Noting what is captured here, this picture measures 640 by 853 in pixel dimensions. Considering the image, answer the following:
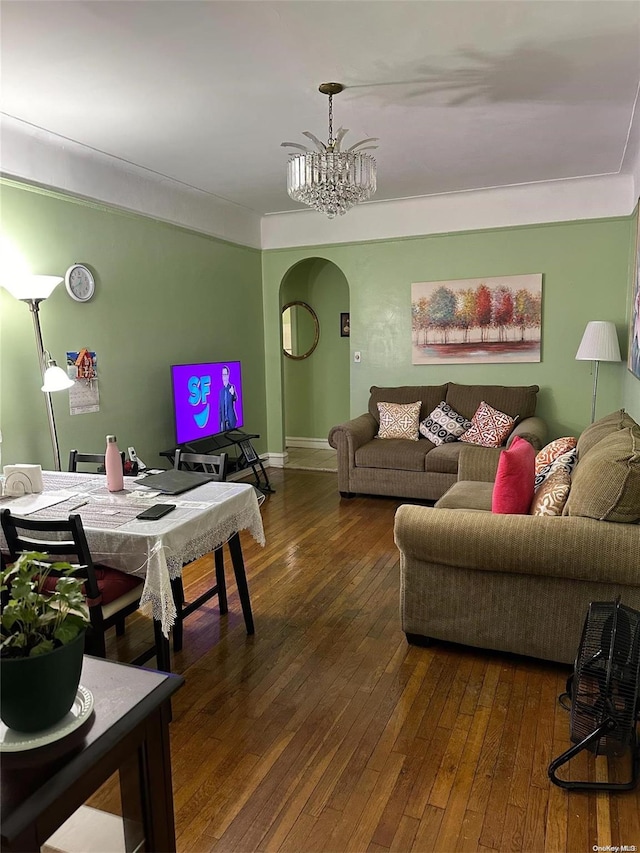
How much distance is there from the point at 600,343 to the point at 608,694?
3.62 meters

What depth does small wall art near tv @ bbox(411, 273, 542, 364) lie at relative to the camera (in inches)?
221

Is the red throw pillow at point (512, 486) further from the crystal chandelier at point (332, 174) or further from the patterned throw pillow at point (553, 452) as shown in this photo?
Answer: the crystal chandelier at point (332, 174)

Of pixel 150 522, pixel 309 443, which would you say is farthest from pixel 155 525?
pixel 309 443

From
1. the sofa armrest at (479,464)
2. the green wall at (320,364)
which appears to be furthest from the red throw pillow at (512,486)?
the green wall at (320,364)

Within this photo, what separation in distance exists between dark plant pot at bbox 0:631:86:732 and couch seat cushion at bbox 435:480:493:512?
2.59 metres

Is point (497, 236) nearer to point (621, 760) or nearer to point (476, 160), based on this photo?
point (476, 160)

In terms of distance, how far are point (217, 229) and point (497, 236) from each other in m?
2.62

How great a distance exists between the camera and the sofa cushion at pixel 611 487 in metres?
2.42

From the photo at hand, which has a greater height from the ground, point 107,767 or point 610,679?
point 107,767

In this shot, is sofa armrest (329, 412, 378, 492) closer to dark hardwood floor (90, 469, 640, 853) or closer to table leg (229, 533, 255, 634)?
dark hardwood floor (90, 469, 640, 853)

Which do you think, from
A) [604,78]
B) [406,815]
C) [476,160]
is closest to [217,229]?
[476,160]

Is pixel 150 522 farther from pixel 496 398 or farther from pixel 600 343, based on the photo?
pixel 600 343

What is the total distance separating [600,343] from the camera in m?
4.95

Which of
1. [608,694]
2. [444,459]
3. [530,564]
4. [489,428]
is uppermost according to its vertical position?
[489,428]
